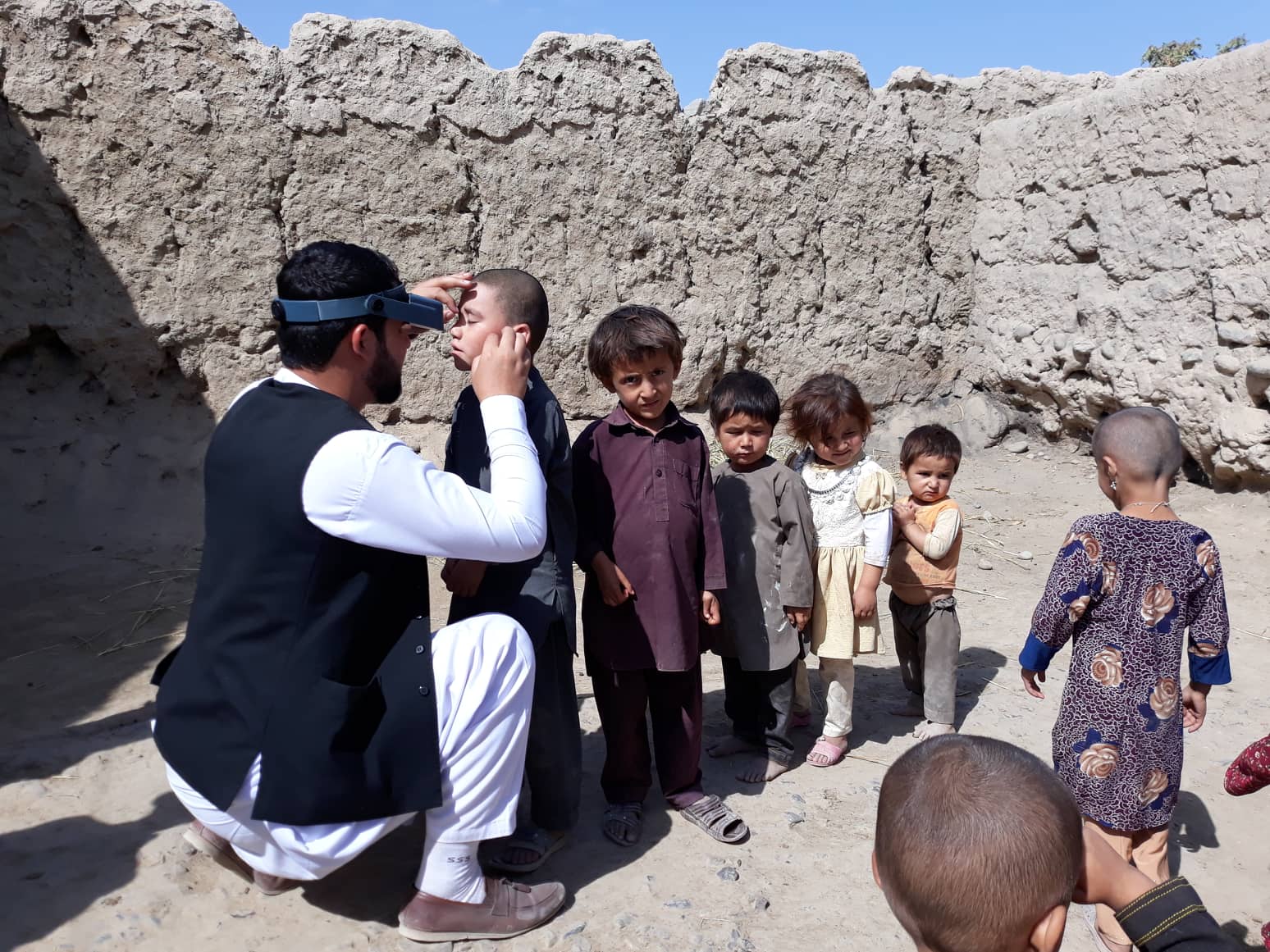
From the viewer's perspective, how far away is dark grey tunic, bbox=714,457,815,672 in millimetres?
3016

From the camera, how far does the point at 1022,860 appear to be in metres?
1.24

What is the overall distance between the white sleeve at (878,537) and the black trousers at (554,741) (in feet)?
3.59

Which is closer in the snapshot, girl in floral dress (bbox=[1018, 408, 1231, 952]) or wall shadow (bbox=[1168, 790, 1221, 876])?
girl in floral dress (bbox=[1018, 408, 1231, 952])

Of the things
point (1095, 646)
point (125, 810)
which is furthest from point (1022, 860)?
point (125, 810)

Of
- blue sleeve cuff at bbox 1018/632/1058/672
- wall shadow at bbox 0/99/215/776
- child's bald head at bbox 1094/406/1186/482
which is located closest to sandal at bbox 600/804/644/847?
blue sleeve cuff at bbox 1018/632/1058/672

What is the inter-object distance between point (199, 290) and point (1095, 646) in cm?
485

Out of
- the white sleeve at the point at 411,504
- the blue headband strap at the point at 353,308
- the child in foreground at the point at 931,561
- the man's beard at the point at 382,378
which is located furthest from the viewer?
the child in foreground at the point at 931,561

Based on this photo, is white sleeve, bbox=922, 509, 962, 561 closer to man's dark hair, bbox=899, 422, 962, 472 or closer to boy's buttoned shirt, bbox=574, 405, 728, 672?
man's dark hair, bbox=899, 422, 962, 472

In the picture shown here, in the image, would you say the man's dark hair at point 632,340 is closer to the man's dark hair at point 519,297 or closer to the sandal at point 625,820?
the man's dark hair at point 519,297

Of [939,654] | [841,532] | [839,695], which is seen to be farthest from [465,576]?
[939,654]

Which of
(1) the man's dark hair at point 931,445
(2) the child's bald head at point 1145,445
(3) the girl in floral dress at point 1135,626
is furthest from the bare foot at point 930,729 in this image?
(2) the child's bald head at point 1145,445

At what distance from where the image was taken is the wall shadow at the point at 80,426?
16.1ft

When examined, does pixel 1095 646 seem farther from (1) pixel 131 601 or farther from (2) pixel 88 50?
(2) pixel 88 50

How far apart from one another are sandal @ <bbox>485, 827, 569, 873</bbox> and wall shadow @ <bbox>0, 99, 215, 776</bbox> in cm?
260
